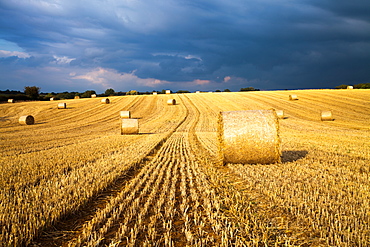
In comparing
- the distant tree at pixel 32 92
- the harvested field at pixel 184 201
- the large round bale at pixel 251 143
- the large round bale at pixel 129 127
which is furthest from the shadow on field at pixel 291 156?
the distant tree at pixel 32 92

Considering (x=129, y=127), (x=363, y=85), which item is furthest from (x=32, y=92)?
(x=363, y=85)

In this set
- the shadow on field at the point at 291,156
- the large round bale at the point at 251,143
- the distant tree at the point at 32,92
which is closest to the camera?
the large round bale at the point at 251,143

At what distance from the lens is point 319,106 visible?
103ft

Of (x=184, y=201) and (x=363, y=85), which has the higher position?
(x=363, y=85)

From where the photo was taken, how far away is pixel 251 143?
7328 millimetres

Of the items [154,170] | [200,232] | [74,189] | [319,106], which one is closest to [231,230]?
A: [200,232]

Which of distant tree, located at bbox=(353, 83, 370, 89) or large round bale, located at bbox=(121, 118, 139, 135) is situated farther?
distant tree, located at bbox=(353, 83, 370, 89)

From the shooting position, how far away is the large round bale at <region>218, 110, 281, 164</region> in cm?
726

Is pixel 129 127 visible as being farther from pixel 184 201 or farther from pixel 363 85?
pixel 363 85

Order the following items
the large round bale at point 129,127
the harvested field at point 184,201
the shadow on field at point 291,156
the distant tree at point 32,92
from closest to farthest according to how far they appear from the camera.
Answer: the harvested field at point 184,201 < the shadow on field at point 291,156 < the large round bale at point 129,127 < the distant tree at point 32,92

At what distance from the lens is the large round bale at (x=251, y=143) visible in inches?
286

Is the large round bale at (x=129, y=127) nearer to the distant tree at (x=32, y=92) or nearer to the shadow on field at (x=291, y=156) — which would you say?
the shadow on field at (x=291, y=156)

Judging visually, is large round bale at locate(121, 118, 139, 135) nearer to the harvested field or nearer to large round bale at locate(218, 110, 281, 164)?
the harvested field

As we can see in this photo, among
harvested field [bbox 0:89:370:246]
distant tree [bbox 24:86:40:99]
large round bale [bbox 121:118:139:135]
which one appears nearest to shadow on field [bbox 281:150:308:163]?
harvested field [bbox 0:89:370:246]
